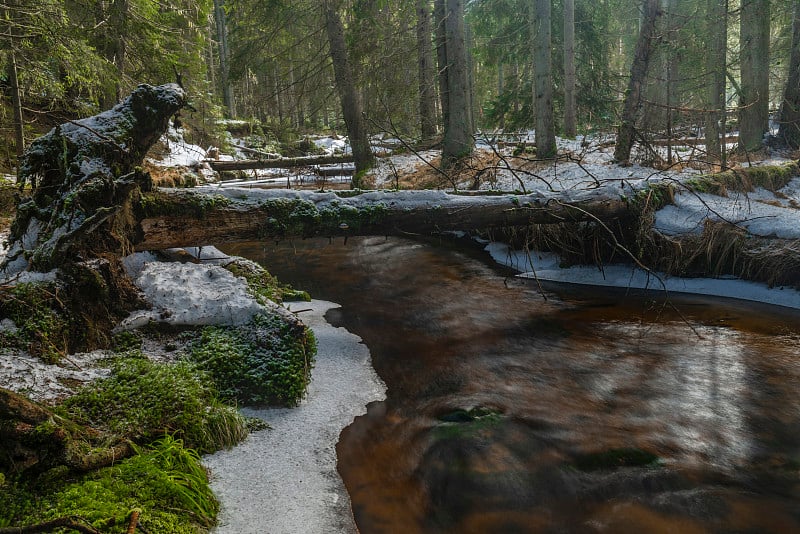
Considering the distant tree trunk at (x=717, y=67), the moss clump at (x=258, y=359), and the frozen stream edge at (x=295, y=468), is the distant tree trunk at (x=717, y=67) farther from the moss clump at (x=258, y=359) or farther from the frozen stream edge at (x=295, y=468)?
the moss clump at (x=258, y=359)

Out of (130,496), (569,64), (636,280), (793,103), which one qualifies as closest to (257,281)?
(130,496)

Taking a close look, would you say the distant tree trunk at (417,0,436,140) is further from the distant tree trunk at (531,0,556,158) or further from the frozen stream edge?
the frozen stream edge

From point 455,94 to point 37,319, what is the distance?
35.0 ft

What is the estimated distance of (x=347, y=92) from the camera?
1292cm

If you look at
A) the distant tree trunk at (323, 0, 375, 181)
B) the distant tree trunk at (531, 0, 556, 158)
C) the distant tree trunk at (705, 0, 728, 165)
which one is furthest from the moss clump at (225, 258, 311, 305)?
the distant tree trunk at (705, 0, 728, 165)

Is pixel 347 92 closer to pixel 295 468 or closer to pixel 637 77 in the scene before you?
pixel 637 77

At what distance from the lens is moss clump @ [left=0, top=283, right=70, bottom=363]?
3.29 m

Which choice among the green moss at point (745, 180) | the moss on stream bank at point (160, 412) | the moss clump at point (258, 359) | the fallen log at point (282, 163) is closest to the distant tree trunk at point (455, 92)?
the fallen log at point (282, 163)

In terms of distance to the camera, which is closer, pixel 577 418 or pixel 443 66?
pixel 577 418

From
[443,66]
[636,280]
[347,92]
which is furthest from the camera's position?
[347,92]

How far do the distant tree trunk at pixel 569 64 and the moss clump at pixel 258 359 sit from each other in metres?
14.6

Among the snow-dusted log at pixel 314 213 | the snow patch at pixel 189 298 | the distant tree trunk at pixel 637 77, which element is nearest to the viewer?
the snow patch at pixel 189 298

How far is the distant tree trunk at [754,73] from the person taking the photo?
504 inches

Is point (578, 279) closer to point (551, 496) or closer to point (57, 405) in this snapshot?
point (551, 496)
